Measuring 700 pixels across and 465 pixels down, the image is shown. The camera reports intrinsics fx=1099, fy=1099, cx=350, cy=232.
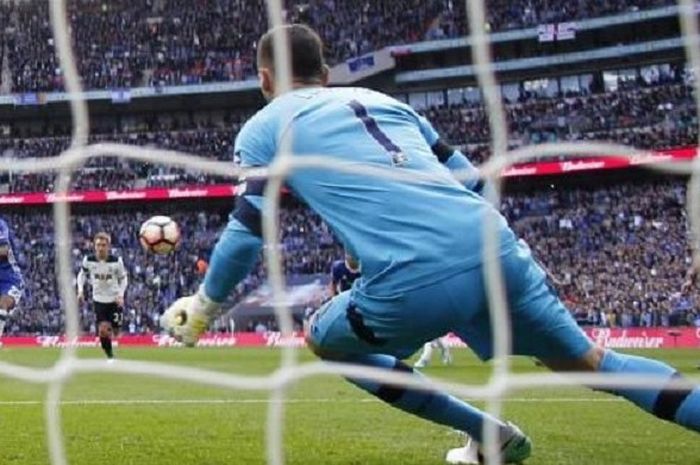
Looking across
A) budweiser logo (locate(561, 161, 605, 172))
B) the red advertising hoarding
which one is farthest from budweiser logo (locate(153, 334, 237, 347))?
budweiser logo (locate(561, 161, 605, 172))

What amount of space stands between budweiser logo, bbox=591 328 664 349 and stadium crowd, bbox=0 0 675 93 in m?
15.6

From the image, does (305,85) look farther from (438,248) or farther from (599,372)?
(599,372)

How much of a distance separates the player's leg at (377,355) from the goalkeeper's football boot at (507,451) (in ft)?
0.04

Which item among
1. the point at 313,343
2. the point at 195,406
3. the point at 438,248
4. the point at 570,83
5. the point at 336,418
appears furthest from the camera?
the point at 570,83

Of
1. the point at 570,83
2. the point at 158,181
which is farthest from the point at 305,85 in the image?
the point at 570,83

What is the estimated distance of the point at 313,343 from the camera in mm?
3924

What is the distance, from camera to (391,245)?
133 inches

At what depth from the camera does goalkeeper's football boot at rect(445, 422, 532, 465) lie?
175 inches

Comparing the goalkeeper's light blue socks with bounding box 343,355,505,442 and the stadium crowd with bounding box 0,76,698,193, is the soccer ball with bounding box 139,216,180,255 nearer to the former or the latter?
the goalkeeper's light blue socks with bounding box 343,355,505,442

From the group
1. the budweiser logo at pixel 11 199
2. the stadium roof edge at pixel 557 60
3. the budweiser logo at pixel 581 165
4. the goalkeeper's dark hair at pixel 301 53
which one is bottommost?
the budweiser logo at pixel 581 165

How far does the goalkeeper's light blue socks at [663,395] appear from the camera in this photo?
11.2 ft

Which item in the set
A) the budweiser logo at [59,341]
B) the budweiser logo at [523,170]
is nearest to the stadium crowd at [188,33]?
the budweiser logo at [523,170]

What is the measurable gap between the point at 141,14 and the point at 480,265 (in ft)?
113

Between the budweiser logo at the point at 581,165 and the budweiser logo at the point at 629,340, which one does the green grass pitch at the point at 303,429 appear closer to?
the budweiser logo at the point at 629,340
